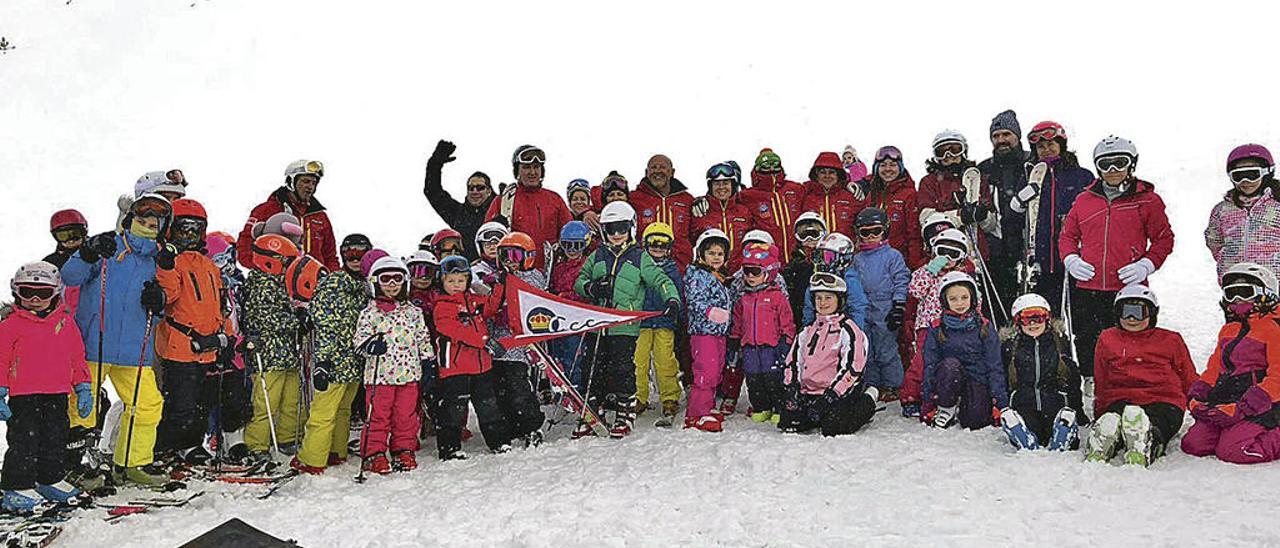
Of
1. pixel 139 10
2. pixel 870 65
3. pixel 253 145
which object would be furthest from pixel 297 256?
pixel 870 65

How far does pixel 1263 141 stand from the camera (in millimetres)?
16719

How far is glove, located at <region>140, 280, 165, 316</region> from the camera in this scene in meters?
5.69

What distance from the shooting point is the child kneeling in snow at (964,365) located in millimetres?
6387

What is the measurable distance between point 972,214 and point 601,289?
10.1 feet

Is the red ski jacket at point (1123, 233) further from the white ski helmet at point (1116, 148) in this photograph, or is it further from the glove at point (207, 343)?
the glove at point (207, 343)

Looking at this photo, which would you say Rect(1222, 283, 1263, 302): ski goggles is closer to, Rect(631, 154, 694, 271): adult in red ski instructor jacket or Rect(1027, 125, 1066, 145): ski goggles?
Rect(1027, 125, 1066, 145): ski goggles

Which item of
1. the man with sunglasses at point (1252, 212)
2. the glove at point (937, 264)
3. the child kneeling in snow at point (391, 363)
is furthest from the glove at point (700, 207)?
the man with sunglasses at point (1252, 212)

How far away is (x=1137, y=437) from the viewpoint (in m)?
5.34

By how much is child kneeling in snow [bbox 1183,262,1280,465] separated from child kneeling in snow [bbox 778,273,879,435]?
203 cm

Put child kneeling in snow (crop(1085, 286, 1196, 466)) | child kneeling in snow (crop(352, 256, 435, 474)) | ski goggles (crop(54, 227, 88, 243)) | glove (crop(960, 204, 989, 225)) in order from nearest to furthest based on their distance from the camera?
child kneeling in snow (crop(1085, 286, 1196, 466))
child kneeling in snow (crop(352, 256, 435, 474))
ski goggles (crop(54, 227, 88, 243))
glove (crop(960, 204, 989, 225))

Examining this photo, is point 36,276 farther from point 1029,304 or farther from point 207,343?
point 1029,304

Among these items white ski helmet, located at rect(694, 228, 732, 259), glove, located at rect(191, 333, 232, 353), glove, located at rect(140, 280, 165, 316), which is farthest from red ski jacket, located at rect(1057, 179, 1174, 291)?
Result: glove, located at rect(140, 280, 165, 316)

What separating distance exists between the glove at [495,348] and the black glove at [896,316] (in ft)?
9.39

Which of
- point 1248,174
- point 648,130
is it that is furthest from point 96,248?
point 648,130
